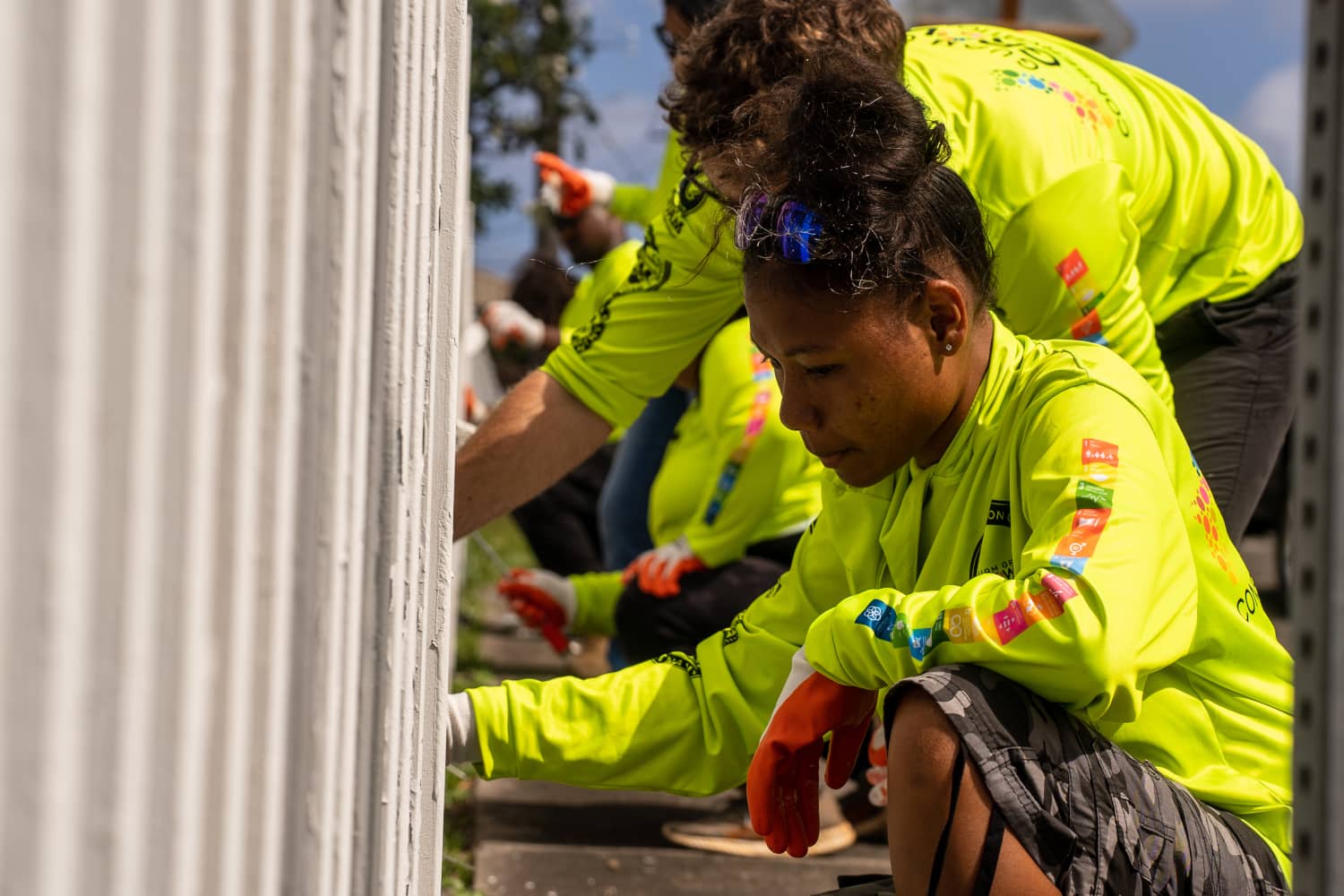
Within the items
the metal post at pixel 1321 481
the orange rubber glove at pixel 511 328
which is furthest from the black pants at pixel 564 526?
the metal post at pixel 1321 481

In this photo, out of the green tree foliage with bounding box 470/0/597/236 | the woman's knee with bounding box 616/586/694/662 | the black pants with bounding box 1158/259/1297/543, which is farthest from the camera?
the green tree foliage with bounding box 470/0/597/236

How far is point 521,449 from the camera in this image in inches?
95.7

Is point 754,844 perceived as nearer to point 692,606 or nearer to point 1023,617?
point 692,606

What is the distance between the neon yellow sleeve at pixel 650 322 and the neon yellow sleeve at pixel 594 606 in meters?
1.11

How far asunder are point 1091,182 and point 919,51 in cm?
38

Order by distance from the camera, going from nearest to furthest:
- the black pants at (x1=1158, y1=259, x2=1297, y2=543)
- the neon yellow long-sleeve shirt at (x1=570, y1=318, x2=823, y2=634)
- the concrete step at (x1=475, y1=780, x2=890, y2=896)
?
1. the black pants at (x1=1158, y1=259, x2=1297, y2=543)
2. the concrete step at (x1=475, y1=780, x2=890, y2=896)
3. the neon yellow long-sleeve shirt at (x1=570, y1=318, x2=823, y2=634)

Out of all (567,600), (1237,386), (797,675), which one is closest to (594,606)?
(567,600)

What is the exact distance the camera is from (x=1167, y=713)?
1805 millimetres

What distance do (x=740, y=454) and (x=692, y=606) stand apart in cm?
38

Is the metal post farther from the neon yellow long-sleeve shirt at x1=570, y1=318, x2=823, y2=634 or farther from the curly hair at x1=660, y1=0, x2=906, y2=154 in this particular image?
the neon yellow long-sleeve shirt at x1=570, y1=318, x2=823, y2=634

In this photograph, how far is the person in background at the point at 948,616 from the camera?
160 centimetres

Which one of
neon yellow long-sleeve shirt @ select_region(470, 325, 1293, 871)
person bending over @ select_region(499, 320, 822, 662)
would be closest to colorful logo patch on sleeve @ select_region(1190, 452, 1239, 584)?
neon yellow long-sleeve shirt @ select_region(470, 325, 1293, 871)

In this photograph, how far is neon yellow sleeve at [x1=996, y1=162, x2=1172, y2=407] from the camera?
2.34m

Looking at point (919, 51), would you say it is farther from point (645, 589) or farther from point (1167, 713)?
point (645, 589)
